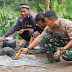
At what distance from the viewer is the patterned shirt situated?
83.6 inches

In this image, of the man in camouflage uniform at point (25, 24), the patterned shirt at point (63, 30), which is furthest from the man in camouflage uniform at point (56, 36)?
the man in camouflage uniform at point (25, 24)

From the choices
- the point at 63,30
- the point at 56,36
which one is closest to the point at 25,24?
the point at 56,36

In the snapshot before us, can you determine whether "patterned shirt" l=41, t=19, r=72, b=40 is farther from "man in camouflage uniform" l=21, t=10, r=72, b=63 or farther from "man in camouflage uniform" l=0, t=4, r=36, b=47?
"man in camouflage uniform" l=0, t=4, r=36, b=47

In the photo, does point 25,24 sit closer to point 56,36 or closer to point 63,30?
point 56,36

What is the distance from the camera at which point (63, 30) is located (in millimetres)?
2232

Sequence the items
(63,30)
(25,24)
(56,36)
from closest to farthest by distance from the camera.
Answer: (63,30) → (56,36) → (25,24)

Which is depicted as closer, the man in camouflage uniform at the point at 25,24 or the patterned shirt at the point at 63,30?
the patterned shirt at the point at 63,30

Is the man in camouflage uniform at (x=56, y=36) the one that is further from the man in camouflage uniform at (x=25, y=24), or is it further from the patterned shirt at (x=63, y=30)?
the man in camouflage uniform at (x=25, y=24)

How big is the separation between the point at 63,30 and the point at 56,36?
10.7 inches

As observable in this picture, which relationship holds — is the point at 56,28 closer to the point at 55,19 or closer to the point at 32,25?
the point at 55,19

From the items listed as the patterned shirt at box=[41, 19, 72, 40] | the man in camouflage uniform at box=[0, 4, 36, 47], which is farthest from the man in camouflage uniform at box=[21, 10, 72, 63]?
the man in camouflage uniform at box=[0, 4, 36, 47]

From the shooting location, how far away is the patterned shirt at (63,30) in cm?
212

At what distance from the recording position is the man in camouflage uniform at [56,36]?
2084mm

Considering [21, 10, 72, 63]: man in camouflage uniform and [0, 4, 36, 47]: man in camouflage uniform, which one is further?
[0, 4, 36, 47]: man in camouflage uniform
